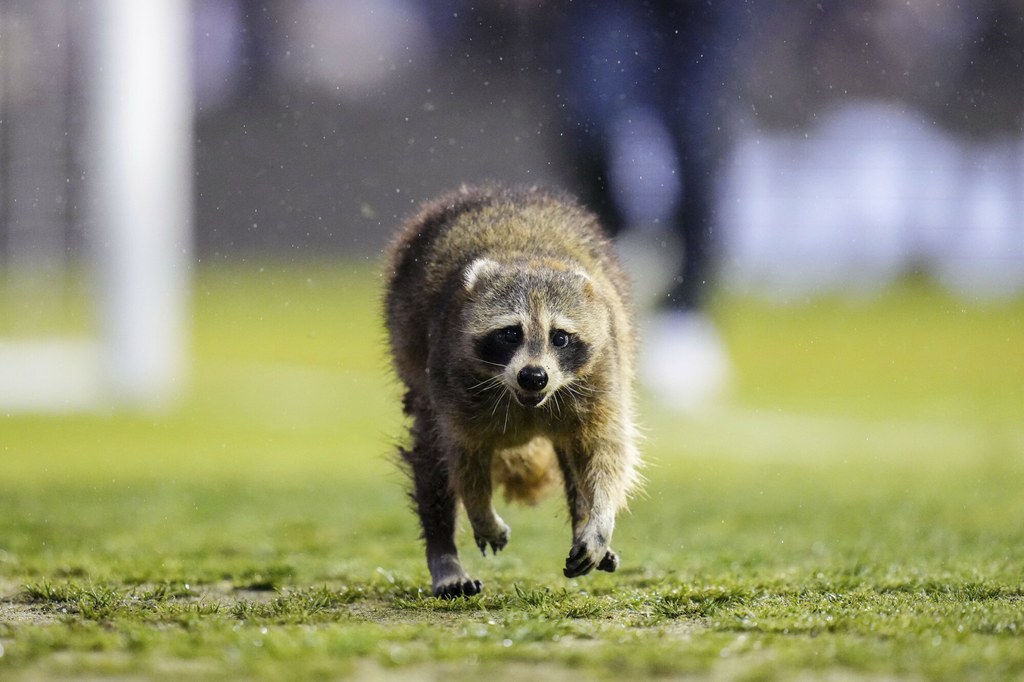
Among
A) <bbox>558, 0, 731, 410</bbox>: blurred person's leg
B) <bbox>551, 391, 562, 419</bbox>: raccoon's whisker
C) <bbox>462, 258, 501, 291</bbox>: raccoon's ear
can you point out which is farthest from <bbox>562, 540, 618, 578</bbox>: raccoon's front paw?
<bbox>558, 0, 731, 410</bbox>: blurred person's leg

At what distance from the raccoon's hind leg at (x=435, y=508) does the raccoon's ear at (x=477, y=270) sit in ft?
2.58

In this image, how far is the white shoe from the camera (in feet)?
35.8

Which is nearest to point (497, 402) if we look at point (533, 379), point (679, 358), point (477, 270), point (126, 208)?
point (533, 379)

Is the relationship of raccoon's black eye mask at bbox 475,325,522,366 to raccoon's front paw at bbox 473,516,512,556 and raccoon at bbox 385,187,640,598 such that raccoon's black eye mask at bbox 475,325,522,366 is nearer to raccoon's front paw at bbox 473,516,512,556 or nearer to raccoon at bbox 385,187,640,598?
raccoon at bbox 385,187,640,598

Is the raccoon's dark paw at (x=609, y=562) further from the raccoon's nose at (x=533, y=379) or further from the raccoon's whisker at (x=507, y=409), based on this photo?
the raccoon's nose at (x=533, y=379)

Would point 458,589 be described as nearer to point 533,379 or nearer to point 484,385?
point 484,385

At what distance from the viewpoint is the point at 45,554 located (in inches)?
266

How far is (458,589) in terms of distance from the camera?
5312 millimetres

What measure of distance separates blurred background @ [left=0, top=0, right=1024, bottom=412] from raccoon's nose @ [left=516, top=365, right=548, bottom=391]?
672cm

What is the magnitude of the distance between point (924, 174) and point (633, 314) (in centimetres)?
930

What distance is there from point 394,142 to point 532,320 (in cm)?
796

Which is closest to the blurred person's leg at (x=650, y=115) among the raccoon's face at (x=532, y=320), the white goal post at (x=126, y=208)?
the raccoon's face at (x=532, y=320)

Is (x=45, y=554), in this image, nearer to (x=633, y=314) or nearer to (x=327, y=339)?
(x=633, y=314)

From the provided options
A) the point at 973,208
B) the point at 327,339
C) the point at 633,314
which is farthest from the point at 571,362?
the point at 327,339
